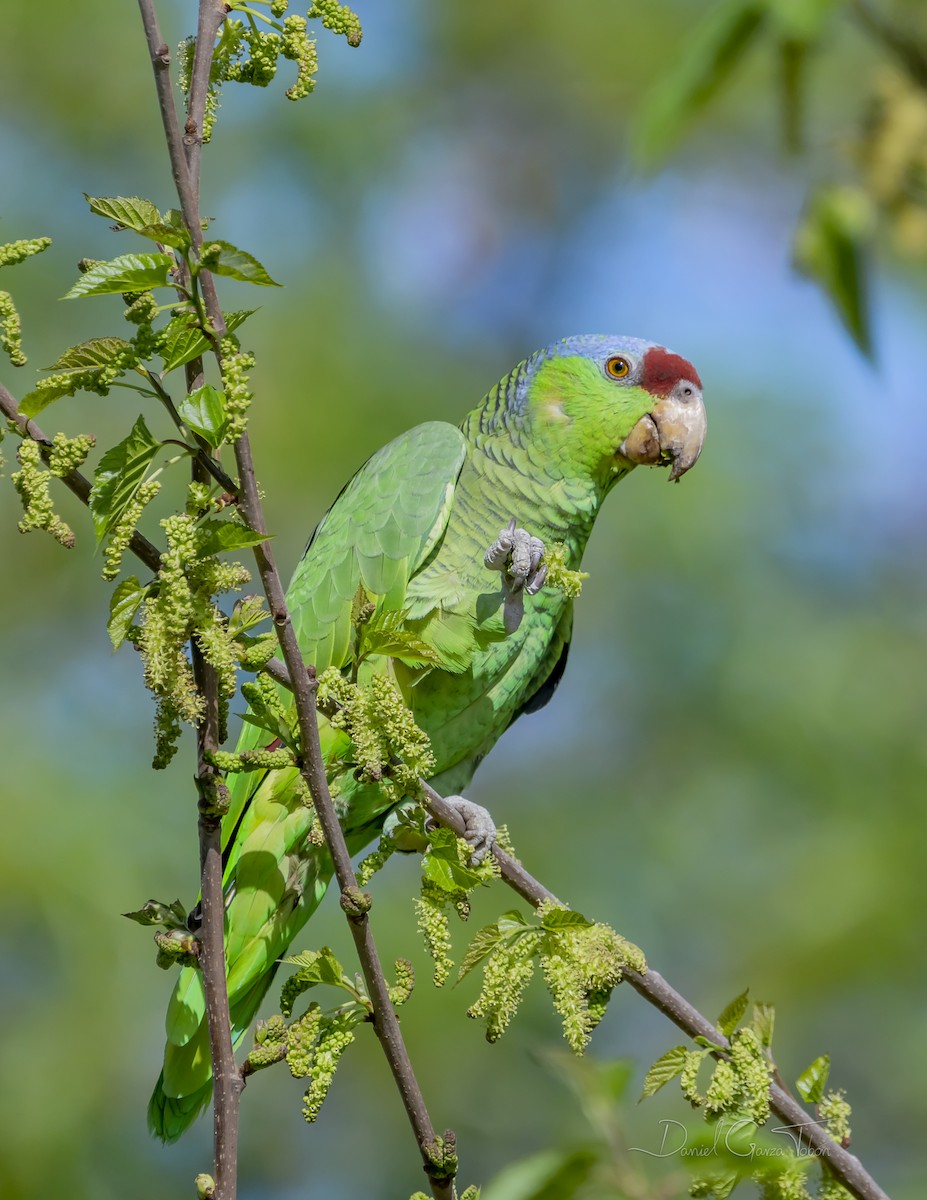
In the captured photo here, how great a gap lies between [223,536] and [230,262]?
32 centimetres

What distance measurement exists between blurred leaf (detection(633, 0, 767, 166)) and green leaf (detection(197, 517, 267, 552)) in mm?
677

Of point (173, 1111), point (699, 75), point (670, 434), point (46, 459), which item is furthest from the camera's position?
point (670, 434)

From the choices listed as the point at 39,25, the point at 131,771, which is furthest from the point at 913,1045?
the point at 39,25

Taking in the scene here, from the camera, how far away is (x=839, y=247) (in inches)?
A: 42.1

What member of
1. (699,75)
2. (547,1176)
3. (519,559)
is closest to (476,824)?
(519,559)

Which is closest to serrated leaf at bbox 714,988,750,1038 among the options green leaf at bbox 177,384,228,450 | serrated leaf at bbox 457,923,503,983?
serrated leaf at bbox 457,923,503,983

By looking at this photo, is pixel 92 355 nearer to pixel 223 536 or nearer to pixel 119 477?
pixel 119 477

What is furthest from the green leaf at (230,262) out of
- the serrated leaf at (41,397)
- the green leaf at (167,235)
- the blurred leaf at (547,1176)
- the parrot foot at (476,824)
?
the parrot foot at (476,824)

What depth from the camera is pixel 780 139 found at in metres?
0.93

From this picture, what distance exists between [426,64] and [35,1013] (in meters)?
6.74

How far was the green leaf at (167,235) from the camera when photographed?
141 centimetres

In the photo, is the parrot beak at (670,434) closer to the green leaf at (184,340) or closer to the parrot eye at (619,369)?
the parrot eye at (619,369)

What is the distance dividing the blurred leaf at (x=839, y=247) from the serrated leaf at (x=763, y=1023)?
117 centimetres
